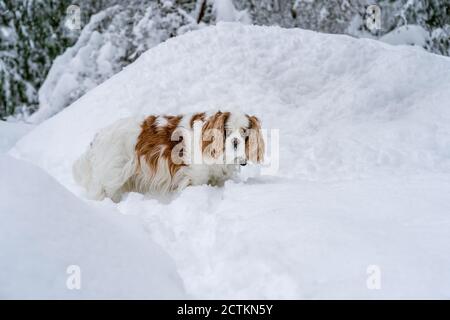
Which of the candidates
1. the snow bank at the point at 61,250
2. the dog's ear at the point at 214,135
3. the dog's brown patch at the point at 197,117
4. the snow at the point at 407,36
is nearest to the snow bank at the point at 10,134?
the dog's brown patch at the point at 197,117

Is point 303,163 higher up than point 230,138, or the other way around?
point 230,138

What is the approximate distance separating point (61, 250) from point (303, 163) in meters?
3.40

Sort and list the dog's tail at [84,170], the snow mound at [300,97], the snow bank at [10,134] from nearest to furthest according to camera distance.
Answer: the dog's tail at [84,170] → the snow mound at [300,97] → the snow bank at [10,134]

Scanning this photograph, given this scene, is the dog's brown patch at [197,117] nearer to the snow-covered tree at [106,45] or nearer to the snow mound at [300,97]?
the snow mound at [300,97]

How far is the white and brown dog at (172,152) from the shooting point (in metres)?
4.49

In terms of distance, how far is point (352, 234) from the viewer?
9.30 feet

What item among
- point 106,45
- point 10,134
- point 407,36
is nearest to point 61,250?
point 10,134

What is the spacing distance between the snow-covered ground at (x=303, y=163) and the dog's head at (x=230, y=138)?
0.92 feet

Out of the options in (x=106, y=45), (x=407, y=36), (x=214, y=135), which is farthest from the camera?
(x=407, y=36)

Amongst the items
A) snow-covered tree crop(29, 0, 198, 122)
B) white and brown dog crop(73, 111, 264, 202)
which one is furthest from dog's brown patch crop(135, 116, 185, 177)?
snow-covered tree crop(29, 0, 198, 122)

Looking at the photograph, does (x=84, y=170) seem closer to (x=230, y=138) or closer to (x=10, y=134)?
(x=230, y=138)

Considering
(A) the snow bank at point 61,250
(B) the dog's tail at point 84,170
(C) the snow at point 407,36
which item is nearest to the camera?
(A) the snow bank at point 61,250

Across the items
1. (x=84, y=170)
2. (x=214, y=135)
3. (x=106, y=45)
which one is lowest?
(x=84, y=170)

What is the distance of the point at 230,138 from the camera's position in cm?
446
